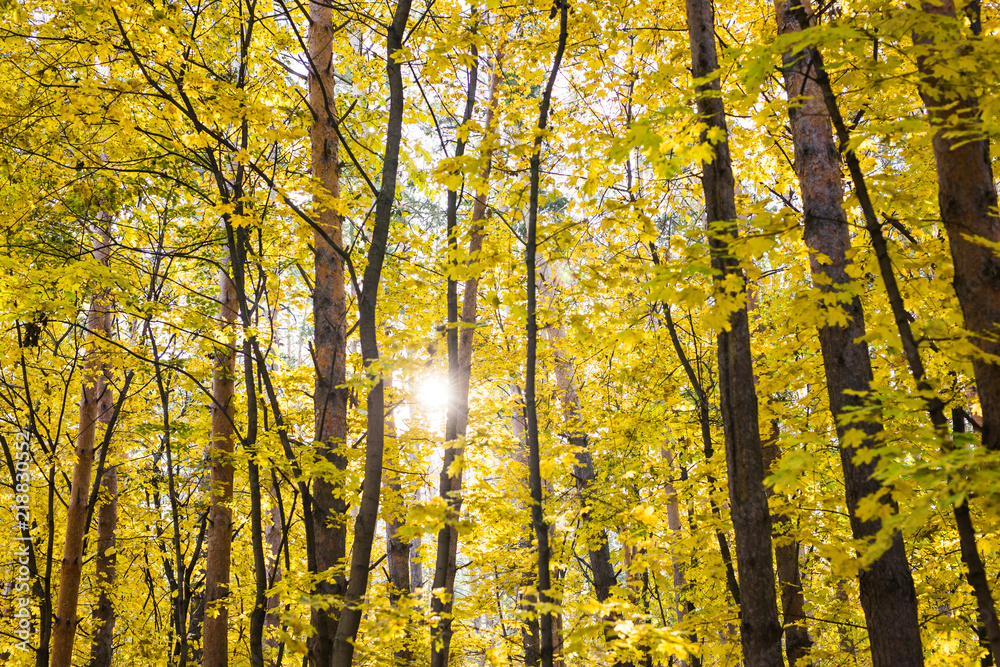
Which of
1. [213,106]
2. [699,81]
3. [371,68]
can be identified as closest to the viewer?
[699,81]

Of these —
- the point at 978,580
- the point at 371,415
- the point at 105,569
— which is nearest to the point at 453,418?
the point at 371,415

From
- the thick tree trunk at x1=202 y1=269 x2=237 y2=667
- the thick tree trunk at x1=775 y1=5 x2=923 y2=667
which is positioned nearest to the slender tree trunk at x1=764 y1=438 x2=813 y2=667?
the thick tree trunk at x1=775 y1=5 x2=923 y2=667

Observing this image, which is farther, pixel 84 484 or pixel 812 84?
pixel 84 484

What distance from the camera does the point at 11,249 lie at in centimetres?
586

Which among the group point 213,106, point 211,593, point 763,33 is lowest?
point 211,593

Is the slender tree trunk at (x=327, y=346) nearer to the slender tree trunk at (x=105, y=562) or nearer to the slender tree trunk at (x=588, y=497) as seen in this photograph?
the slender tree trunk at (x=588, y=497)

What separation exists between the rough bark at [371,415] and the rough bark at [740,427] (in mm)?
2029

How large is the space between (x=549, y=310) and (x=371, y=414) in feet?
10.3

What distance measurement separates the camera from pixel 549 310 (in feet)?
21.1

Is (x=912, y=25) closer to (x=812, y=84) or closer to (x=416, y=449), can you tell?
(x=812, y=84)

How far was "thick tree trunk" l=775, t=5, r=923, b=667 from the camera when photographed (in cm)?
427

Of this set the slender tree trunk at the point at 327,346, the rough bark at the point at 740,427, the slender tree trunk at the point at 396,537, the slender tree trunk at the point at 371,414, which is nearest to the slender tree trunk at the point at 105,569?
the slender tree trunk at the point at 396,537

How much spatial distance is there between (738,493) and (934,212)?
3847mm

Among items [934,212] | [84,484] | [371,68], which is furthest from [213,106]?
[934,212]
